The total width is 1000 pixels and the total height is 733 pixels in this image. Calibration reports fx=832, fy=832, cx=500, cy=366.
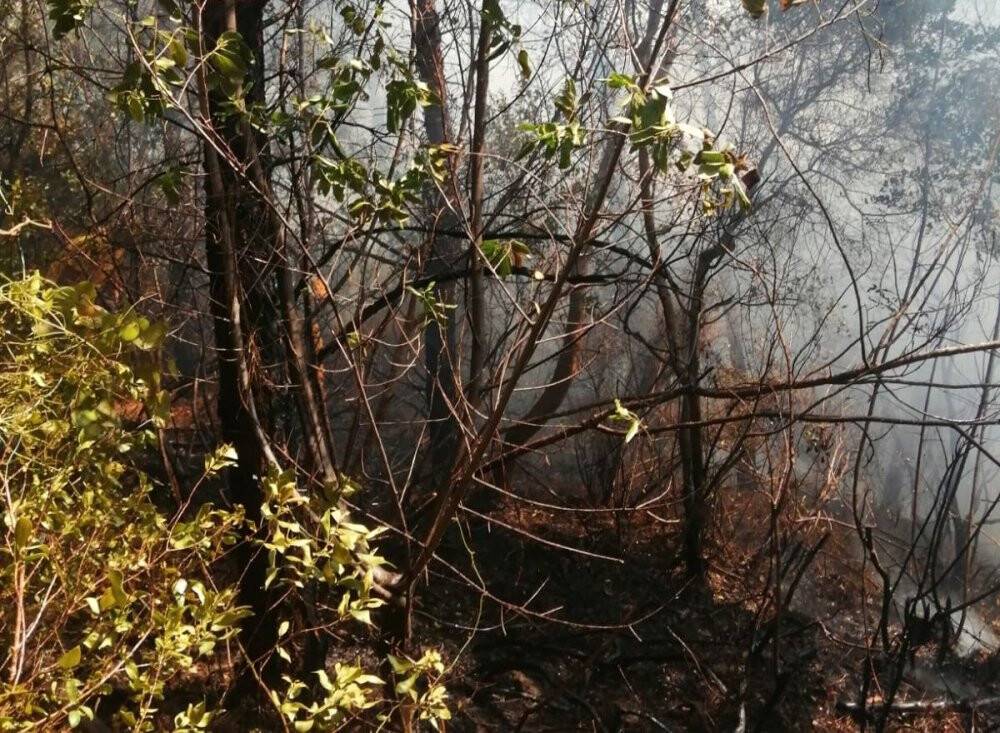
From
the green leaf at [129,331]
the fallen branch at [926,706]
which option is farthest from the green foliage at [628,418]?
the fallen branch at [926,706]

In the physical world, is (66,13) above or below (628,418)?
above

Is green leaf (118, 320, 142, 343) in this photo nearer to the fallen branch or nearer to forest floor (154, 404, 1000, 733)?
forest floor (154, 404, 1000, 733)

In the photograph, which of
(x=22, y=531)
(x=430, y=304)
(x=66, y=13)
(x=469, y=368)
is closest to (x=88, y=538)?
(x=22, y=531)

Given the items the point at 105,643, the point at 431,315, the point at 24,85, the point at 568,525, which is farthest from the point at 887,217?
the point at 105,643

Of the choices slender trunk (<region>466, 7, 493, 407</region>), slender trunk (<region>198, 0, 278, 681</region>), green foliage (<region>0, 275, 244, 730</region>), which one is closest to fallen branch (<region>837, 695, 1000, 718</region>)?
slender trunk (<region>466, 7, 493, 407</region>)

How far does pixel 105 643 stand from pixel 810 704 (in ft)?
11.3

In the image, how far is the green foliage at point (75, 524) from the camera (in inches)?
54.1

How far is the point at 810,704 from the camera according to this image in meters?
3.95

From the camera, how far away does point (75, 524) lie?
1.63 metres

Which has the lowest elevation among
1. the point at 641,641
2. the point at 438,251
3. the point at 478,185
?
the point at 641,641

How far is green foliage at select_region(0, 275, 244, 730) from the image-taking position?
4.51 ft

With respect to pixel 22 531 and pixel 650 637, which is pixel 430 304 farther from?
pixel 650 637

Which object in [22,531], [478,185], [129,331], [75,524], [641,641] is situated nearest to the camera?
[22,531]

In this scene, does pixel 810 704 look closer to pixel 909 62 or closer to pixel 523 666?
pixel 523 666
